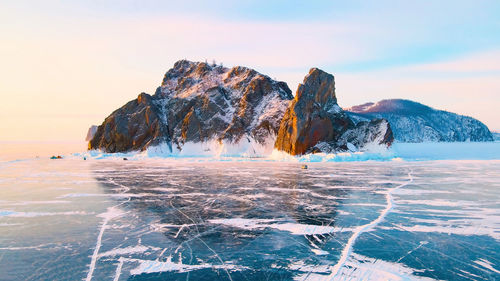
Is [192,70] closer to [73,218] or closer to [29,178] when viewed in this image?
[29,178]

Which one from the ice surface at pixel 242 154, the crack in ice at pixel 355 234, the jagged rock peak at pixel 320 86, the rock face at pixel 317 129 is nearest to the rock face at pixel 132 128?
the ice surface at pixel 242 154

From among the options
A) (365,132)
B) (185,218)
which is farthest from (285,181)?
(365,132)

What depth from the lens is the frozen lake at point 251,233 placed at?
755 centimetres

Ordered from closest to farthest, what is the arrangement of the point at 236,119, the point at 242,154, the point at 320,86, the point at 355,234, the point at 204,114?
the point at 355,234
the point at 320,86
the point at 242,154
the point at 236,119
the point at 204,114

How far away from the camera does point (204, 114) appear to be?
61344mm

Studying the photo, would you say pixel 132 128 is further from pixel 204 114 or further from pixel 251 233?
pixel 251 233

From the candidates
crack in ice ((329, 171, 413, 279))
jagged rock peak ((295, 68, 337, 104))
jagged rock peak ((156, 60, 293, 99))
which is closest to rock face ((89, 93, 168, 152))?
jagged rock peak ((156, 60, 293, 99))

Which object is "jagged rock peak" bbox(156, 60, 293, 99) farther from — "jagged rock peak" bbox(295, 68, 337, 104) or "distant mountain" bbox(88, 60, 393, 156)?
"jagged rock peak" bbox(295, 68, 337, 104)

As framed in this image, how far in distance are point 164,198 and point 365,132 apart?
133 ft

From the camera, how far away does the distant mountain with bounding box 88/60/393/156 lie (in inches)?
1949

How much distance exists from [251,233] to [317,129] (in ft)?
133

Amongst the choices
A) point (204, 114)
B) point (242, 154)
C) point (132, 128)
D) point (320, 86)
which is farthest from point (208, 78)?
point (320, 86)

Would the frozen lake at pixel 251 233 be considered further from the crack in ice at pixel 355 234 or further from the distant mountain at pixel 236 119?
the distant mountain at pixel 236 119

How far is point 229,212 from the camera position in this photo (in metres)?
13.5
